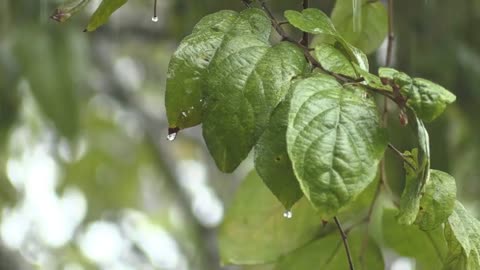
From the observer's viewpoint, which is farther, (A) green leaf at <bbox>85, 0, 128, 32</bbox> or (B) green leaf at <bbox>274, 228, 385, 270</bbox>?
(B) green leaf at <bbox>274, 228, 385, 270</bbox>

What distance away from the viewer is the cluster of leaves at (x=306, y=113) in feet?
1.86

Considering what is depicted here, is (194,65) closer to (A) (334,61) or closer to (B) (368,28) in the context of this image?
(A) (334,61)

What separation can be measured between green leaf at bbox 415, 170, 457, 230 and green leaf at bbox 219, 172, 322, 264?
0.23 metres

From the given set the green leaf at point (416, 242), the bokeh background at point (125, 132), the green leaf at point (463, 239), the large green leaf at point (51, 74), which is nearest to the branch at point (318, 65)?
the green leaf at point (463, 239)

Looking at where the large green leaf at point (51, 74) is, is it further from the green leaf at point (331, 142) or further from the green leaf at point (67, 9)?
the green leaf at point (331, 142)

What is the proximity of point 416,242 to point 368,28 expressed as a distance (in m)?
0.19

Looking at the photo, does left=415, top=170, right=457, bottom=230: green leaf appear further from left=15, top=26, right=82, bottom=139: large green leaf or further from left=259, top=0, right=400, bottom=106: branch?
left=15, top=26, right=82, bottom=139: large green leaf

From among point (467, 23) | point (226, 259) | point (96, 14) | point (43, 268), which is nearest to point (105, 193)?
point (43, 268)

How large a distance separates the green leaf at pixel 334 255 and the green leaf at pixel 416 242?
2cm

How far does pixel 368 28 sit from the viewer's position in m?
0.90

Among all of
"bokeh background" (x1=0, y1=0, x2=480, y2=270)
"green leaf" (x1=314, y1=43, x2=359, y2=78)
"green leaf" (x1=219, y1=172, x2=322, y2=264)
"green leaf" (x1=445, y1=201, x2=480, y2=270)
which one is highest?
"green leaf" (x1=314, y1=43, x2=359, y2=78)

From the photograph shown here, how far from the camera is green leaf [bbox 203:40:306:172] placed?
608 mm

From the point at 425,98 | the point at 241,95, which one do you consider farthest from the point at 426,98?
the point at 241,95

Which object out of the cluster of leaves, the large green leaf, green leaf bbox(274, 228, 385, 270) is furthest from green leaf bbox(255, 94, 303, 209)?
the large green leaf
